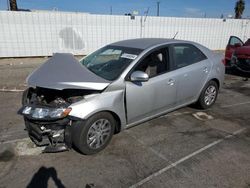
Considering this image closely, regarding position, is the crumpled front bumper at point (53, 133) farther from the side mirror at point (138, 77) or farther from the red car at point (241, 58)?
the red car at point (241, 58)

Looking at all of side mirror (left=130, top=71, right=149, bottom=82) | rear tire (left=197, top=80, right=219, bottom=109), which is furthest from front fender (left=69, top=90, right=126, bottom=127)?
rear tire (left=197, top=80, right=219, bottom=109)

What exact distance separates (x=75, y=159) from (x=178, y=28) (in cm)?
1445

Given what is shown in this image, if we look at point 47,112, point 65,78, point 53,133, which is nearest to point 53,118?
point 47,112

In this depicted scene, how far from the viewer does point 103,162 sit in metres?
3.27

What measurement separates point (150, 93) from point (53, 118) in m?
1.63

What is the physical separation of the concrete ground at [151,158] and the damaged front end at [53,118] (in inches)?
12.4

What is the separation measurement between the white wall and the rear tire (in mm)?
9584

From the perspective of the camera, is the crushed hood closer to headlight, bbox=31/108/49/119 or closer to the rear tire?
headlight, bbox=31/108/49/119

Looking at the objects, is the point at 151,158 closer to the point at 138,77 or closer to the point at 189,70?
the point at 138,77

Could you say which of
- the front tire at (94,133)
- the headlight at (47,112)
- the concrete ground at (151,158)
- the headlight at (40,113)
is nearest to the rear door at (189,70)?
the concrete ground at (151,158)

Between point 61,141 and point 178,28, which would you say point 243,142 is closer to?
point 61,141

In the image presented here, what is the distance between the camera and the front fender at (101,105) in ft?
10.1

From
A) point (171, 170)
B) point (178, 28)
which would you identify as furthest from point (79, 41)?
point (171, 170)

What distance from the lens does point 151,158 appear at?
3.36 metres
